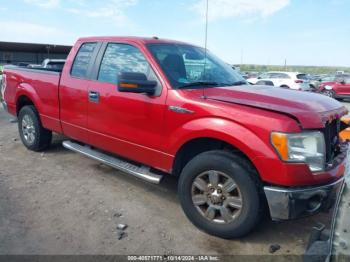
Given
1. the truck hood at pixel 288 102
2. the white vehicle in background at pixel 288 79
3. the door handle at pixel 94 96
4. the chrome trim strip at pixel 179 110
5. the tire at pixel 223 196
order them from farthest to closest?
the white vehicle in background at pixel 288 79, the door handle at pixel 94 96, the chrome trim strip at pixel 179 110, the tire at pixel 223 196, the truck hood at pixel 288 102

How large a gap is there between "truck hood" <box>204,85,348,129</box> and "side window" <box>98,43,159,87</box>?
826 mm

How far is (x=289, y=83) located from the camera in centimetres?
2202

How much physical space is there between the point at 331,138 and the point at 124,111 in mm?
2216

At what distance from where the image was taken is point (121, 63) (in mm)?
4410

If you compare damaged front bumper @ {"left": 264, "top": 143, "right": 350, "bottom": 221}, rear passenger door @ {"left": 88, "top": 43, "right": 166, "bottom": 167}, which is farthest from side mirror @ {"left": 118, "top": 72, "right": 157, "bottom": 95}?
damaged front bumper @ {"left": 264, "top": 143, "right": 350, "bottom": 221}

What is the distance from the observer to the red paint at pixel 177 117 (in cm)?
304

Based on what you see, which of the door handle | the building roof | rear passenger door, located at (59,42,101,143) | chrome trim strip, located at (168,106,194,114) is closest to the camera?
chrome trim strip, located at (168,106,194,114)

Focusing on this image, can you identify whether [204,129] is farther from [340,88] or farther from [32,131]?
[340,88]

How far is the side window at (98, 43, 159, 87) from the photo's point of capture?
13.5 feet

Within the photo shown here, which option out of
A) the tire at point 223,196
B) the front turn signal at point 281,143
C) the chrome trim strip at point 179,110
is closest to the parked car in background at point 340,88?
the chrome trim strip at point 179,110

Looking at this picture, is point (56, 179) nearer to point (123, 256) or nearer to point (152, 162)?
point (152, 162)

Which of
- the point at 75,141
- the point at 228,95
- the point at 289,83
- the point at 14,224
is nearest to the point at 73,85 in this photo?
the point at 75,141

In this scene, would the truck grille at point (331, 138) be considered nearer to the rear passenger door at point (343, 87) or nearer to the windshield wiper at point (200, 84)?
the windshield wiper at point (200, 84)

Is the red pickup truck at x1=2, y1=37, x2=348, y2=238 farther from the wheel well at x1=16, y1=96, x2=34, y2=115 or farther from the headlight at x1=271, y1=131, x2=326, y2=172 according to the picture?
the wheel well at x1=16, y1=96, x2=34, y2=115
